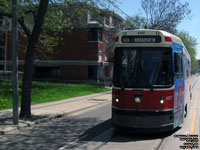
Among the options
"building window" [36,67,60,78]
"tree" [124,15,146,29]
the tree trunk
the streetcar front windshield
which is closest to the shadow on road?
the tree trunk

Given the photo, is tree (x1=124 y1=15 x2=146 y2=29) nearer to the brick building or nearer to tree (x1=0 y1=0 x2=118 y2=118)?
the brick building

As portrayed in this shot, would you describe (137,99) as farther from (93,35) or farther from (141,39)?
(93,35)

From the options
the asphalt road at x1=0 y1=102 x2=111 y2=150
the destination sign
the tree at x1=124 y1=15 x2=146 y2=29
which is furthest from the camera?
the tree at x1=124 y1=15 x2=146 y2=29

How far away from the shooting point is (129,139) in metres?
8.48

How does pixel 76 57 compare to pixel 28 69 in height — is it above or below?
above

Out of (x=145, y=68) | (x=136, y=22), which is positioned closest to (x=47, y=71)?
(x=136, y=22)

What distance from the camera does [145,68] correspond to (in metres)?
8.43

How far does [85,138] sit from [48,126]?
9.51ft

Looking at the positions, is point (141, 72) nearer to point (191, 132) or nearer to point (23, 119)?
point (191, 132)

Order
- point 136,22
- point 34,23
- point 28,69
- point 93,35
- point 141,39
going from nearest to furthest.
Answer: point 141,39
point 28,69
point 34,23
point 136,22
point 93,35

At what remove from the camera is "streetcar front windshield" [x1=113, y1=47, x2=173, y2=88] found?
27.5ft

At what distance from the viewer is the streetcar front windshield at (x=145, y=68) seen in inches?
330

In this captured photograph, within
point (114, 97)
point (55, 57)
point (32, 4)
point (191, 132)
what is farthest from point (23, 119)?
point (55, 57)

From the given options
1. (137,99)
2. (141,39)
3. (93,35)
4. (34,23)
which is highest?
(93,35)
